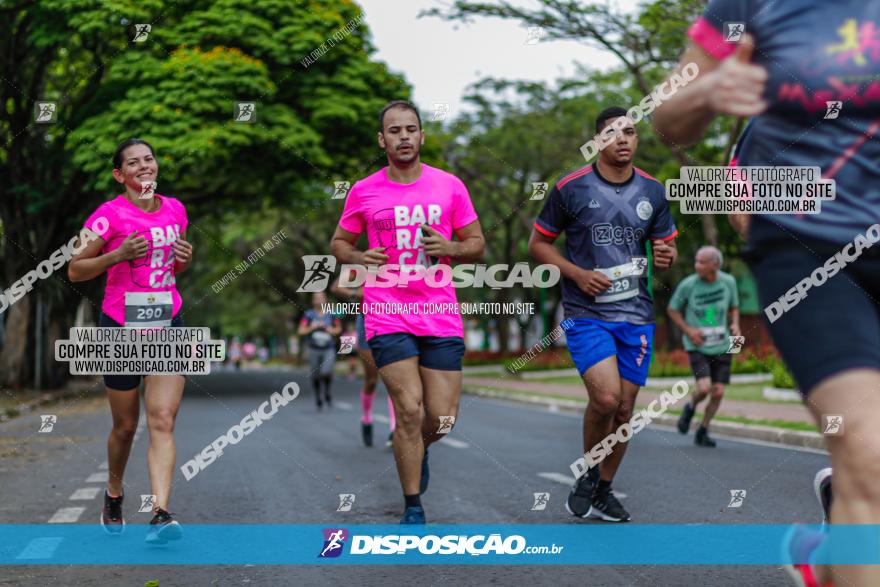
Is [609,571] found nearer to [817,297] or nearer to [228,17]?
[817,297]

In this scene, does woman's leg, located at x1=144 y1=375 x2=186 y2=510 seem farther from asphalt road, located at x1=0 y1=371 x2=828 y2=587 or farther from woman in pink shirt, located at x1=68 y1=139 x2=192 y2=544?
asphalt road, located at x1=0 y1=371 x2=828 y2=587

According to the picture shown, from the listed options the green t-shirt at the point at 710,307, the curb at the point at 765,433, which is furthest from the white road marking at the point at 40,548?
the green t-shirt at the point at 710,307

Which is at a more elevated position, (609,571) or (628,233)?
(628,233)

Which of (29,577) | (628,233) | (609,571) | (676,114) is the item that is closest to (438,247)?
(628,233)

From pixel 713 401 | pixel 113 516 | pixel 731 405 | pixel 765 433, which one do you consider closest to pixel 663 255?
pixel 113 516

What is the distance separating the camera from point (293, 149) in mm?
23000

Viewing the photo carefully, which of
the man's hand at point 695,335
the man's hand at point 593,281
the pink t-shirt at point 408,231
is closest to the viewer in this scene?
the pink t-shirt at point 408,231

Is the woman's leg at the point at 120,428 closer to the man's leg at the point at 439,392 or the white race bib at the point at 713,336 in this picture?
the man's leg at the point at 439,392

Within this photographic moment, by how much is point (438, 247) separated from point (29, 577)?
8.13 ft

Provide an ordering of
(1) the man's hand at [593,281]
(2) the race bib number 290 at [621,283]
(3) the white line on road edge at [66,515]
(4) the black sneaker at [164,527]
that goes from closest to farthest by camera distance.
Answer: (4) the black sneaker at [164,527], (1) the man's hand at [593,281], (2) the race bib number 290 at [621,283], (3) the white line on road edge at [66,515]

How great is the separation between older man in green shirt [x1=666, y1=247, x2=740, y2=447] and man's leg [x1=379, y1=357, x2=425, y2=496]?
574 centimetres

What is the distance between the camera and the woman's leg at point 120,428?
20.0 feet

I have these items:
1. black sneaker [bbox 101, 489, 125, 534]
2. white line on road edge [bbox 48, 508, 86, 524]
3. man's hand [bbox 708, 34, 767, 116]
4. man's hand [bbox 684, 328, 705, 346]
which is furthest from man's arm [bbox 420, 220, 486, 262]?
man's hand [bbox 684, 328, 705, 346]

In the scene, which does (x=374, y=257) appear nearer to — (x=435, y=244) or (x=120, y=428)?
(x=435, y=244)
